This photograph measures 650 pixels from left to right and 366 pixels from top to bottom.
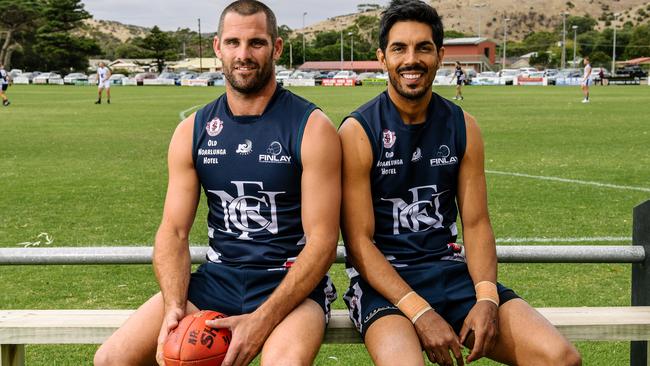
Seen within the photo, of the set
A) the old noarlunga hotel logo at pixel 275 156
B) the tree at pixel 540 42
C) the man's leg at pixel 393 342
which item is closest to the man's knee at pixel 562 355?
the man's leg at pixel 393 342

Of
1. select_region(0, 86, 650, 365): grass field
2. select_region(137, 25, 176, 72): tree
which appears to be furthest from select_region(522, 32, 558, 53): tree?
select_region(0, 86, 650, 365): grass field

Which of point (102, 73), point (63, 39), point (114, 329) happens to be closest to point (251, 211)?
point (114, 329)

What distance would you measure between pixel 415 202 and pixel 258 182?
72 centimetres

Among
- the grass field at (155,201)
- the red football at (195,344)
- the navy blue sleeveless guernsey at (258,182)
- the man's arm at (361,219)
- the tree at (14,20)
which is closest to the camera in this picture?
the red football at (195,344)

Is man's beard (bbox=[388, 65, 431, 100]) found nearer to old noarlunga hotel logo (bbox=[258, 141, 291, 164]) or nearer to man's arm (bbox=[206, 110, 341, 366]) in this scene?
man's arm (bbox=[206, 110, 341, 366])

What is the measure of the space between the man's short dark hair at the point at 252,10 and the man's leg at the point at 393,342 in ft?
4.61

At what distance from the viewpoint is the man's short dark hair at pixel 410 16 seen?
376 centimetres

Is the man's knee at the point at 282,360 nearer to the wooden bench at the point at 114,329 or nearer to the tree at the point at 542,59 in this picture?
the wooden bench at the point at 114,329

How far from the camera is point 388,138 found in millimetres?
3730

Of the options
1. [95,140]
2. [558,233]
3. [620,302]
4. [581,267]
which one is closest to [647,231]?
[620,302]

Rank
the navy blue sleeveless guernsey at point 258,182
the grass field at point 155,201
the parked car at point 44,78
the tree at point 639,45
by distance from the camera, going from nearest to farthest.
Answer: the navy blue sleeveless guernsey at point 258,182
the grass field at point 155,201
the parked car at point 44,78
the tree at point 639,45

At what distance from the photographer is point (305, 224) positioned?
3631 mm

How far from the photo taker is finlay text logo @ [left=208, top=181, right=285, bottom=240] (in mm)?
3686

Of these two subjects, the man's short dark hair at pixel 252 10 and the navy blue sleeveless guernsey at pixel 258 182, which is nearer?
the navy blue sleeveless guernsey at pixel 258 182
